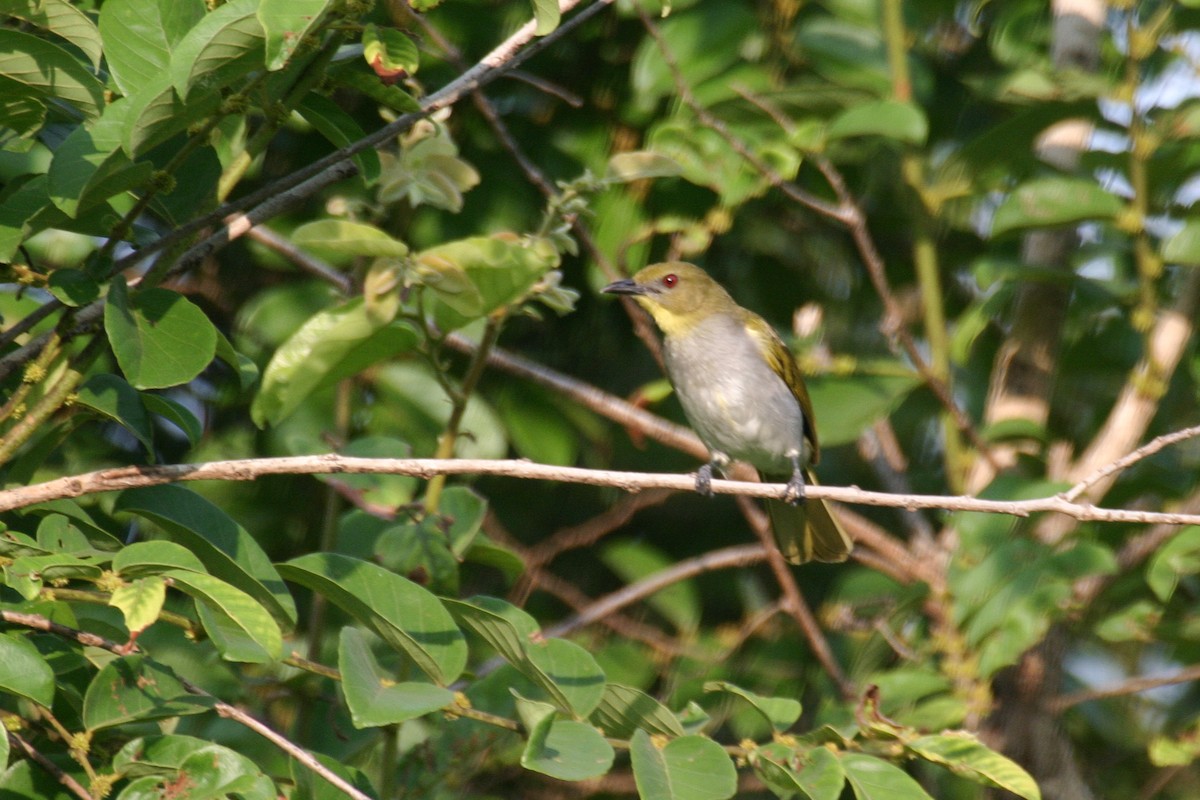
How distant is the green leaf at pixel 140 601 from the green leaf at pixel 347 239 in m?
0.77

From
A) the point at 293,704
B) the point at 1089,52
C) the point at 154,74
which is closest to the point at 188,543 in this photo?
the point at 154,74

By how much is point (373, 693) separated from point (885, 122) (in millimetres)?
2461

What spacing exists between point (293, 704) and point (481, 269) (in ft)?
5.18

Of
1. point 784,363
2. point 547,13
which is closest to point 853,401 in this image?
point 784,363

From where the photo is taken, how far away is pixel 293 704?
3.54m

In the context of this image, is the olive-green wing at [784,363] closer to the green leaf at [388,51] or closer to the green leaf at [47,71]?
the green leaf at [388,51]

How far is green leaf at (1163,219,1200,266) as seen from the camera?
3.65 meters

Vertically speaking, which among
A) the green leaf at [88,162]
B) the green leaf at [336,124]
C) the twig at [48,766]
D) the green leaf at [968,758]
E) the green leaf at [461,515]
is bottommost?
the green leaf at [968,758]

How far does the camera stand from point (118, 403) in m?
2.31

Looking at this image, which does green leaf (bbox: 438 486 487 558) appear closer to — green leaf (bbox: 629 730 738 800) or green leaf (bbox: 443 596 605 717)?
green leaf (bbox: 443 596 605 717)

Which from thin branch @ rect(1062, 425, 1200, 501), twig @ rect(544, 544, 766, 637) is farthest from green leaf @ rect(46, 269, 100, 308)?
twig @ rect(544, 544, 766, 637)

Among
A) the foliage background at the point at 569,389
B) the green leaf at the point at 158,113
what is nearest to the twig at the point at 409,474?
the foliage background at the point at 569,389

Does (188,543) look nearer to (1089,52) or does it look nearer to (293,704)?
(293,704)

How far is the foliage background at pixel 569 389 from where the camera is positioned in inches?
82.7
